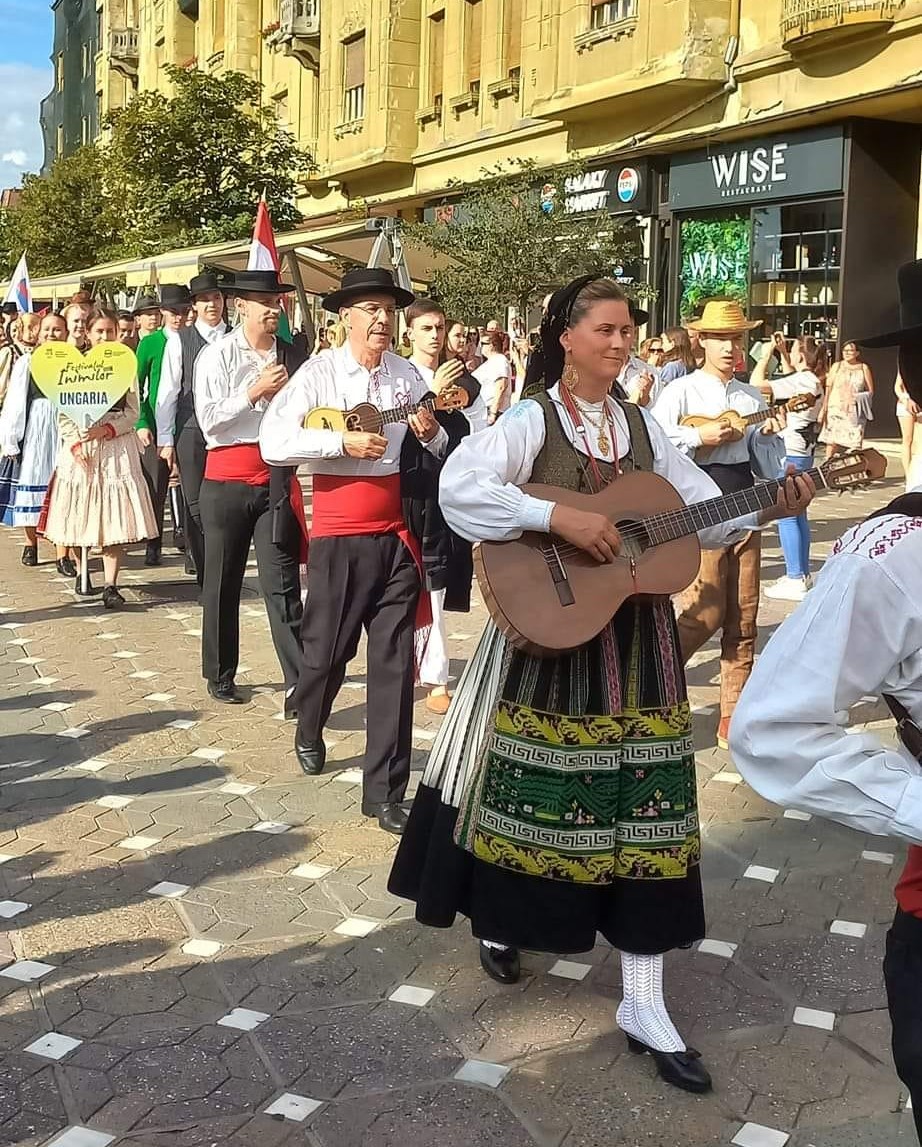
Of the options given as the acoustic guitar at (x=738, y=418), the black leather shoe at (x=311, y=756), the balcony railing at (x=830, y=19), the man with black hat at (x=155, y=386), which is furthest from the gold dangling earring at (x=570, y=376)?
the balcony railing at (x=830, y=19)

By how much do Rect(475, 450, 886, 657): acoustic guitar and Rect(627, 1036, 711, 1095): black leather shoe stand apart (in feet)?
3.49

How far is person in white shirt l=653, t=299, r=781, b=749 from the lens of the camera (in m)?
6.32

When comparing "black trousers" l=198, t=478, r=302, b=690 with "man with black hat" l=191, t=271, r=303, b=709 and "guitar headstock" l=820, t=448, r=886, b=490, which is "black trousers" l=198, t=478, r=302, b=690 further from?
"guitar headstock" l=820, t=448, r=886, b=490

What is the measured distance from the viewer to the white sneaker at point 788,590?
9.73 meters

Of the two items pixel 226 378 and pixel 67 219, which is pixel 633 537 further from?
pixel 67 219

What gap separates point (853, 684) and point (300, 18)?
34418mm

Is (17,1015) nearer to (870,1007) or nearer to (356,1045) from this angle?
(356,1045)

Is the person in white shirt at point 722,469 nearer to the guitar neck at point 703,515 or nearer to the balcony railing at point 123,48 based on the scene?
the guitar neck at point 703,515

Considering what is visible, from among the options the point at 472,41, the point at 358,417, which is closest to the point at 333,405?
the point at 358,417

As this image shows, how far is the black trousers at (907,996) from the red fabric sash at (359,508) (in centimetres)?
341

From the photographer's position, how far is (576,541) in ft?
11.5

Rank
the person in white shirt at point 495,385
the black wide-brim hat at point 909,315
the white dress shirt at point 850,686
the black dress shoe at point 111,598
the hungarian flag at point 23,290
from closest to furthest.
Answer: the white dress shirt at point 850,686 < the black wide-brim hat at point 909,315 < the black dress shoe at point 111,598 < the person in white shirt at point 495,385 < the hungarian flag at point 23,290

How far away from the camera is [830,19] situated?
61.0 feet

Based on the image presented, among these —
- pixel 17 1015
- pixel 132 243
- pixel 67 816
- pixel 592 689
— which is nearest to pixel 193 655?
pixel 67 816
